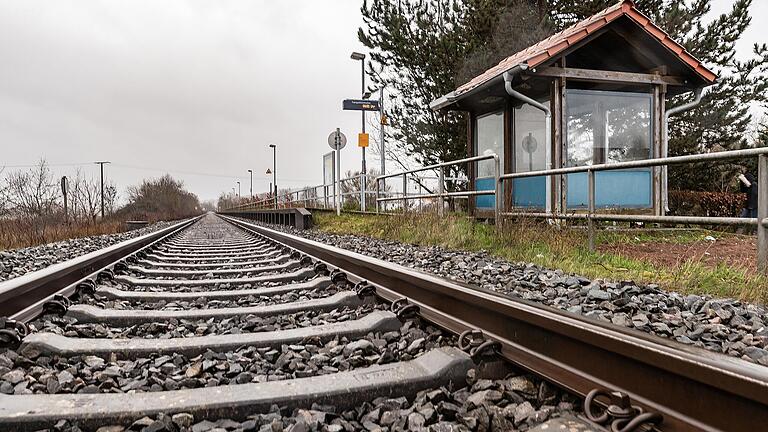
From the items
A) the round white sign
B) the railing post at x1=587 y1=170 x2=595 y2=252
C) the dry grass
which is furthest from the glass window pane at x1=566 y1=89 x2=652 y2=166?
the dry grass

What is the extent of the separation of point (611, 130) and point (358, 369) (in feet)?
29.5

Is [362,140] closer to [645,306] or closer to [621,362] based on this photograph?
[645,306]

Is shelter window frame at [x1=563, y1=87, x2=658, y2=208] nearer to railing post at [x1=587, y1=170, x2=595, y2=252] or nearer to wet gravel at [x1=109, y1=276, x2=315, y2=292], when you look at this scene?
railing post at [x1=587, y1=170, x2=595, y2=252]

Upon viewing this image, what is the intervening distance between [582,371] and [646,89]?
30.8ft

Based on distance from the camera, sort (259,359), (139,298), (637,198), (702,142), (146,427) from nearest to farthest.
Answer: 1. (146,427)
2. (259,359)
3. (139,298)
4. (637,198)
5. (702,142)

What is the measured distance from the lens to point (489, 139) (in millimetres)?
10547

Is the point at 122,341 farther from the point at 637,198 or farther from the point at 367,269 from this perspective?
the point at 637,198

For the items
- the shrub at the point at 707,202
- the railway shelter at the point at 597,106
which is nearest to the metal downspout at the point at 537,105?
the railway shelter at the point at 597,106

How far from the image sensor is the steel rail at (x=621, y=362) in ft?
4.00

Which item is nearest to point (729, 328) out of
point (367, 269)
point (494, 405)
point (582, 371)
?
point (582, 371)

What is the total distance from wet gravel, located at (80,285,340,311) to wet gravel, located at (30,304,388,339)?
0.40 metres

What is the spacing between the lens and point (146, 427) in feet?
4.89

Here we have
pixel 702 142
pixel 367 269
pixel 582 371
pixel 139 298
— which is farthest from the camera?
pixel 702 142

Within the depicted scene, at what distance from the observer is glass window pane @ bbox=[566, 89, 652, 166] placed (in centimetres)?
941
